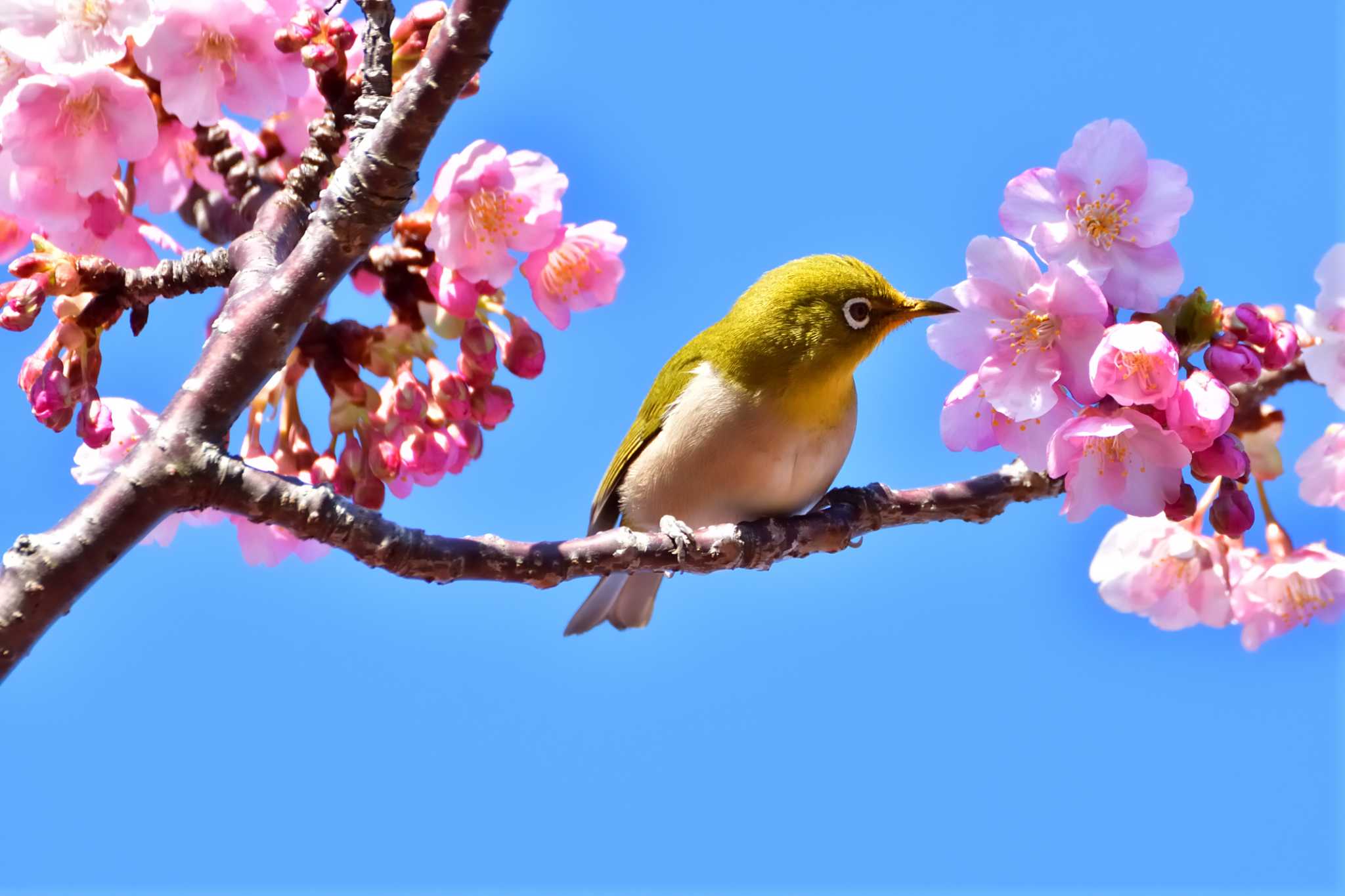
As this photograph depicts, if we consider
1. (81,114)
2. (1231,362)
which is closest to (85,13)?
(81,114)

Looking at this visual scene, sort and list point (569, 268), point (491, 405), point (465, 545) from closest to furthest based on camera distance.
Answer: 1. point (465, 545)
2. point (491, 405)
3. point (569, 268)

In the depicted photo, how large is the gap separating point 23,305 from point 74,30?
0.74 meters

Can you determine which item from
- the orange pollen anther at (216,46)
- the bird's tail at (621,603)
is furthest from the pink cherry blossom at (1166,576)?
the orange pollen anther at (216,46)

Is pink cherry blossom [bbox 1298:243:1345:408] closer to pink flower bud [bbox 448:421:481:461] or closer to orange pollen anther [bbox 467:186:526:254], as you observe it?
orange pollen anther [bbox 467:186:526:254]

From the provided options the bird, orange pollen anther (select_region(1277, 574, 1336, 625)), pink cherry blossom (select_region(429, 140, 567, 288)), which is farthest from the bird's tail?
orange pollen anther (select_region(1277, 574, 1336, 625))

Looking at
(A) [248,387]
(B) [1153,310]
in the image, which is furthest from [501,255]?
(B) [1153,310]

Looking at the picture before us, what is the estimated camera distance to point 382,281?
3.92 meters

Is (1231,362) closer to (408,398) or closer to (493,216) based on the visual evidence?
(493,216)

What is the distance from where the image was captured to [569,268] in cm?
404

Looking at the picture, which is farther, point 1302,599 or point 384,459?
point 1302,599

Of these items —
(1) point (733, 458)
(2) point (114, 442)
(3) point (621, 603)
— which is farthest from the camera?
(3) point (621, 603)

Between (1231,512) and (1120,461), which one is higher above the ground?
(1231,512)

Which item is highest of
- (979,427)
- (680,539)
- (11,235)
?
(979,427)

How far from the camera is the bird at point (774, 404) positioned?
4.51 m
